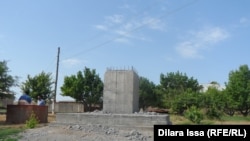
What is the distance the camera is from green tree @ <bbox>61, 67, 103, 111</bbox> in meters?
42.5

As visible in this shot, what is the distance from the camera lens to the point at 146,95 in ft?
174

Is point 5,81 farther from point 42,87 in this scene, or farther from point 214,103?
point 214,103

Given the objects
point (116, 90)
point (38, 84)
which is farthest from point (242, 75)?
point (116, 90)

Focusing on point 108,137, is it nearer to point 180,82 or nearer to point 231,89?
point 231,89

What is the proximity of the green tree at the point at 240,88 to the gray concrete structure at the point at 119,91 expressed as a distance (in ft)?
110

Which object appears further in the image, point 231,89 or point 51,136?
point 231,89

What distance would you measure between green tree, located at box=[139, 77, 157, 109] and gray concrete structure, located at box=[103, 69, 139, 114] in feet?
113

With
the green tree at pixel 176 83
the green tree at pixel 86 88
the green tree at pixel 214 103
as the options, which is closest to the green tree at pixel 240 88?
the green tree at pixel 214 103

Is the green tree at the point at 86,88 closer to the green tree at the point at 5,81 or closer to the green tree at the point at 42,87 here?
the green tree at the point at 42,87

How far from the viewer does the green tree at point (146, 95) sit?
5300 cm

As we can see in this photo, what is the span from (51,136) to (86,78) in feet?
105

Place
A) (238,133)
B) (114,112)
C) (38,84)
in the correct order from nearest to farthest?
(238,133), (114,112), (38,84)

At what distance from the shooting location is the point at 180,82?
6116cm

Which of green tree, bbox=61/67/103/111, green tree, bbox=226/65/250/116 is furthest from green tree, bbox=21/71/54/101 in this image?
green tree, bbox=226/65/250/116
